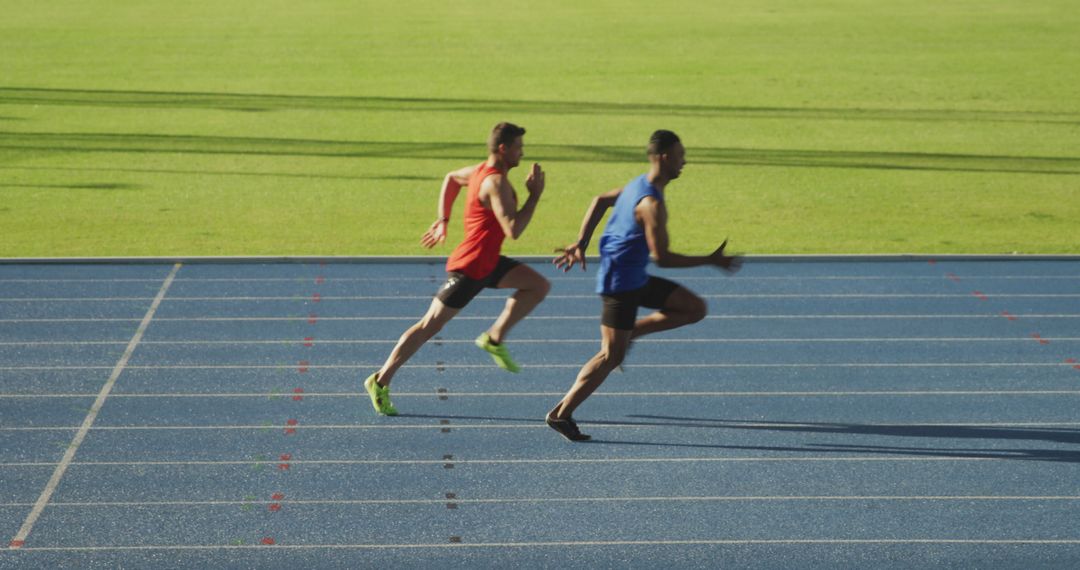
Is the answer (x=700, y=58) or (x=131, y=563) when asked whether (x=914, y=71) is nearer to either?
(x=700, y=58)

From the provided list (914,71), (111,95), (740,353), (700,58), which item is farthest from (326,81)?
(740,353)

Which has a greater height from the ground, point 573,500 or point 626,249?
point 626,249

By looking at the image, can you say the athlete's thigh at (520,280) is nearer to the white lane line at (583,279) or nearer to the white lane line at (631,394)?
the white lane line at (631,394)

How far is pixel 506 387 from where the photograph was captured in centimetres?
888

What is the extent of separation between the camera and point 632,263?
25.3 ft

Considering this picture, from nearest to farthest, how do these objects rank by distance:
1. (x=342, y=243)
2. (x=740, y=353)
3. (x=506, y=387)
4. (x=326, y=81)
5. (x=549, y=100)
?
1. (x=506, y=387)
2. (x=740, y=353)
3. (x=342, y=243)
4. (x=549, y=100)
5. (x=326, y=81)

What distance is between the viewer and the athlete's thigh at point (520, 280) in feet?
27.4

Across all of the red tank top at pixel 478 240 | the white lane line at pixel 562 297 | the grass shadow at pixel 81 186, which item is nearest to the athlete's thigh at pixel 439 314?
the red tank top at pixel 478 240

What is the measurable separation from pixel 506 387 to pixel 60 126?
40.1 feet

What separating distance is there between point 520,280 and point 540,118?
39.5ft

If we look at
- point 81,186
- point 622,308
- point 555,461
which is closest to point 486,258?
point 622,308

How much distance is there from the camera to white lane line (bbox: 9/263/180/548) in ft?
22.1

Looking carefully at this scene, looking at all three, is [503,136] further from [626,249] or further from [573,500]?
[573,500]

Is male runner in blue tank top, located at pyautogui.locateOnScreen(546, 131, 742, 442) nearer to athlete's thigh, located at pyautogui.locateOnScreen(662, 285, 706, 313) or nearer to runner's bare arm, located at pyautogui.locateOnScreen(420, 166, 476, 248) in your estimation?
athlete's thigh, located at pyautogui.locateOnScreen(662, 285, 706, 313)
